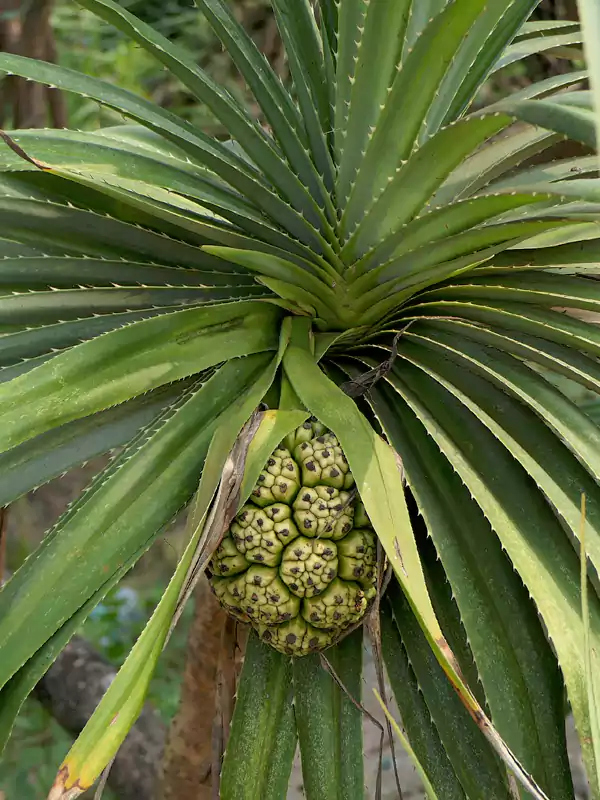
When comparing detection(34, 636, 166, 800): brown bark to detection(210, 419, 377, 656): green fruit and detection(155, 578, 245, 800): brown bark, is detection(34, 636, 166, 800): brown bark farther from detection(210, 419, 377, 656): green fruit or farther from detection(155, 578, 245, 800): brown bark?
detection(210, 419, 377, 656): green fruit

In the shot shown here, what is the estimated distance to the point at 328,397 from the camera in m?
0.61

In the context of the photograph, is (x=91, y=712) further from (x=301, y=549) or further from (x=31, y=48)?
(x=31, y=48)

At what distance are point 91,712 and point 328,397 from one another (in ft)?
3.45

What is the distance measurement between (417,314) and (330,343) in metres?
0.09

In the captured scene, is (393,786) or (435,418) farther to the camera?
(393,786)

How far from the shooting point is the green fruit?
59cm

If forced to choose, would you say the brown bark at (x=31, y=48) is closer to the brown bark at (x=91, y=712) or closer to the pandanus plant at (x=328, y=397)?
the pandanus plant at (x=328, y=397)

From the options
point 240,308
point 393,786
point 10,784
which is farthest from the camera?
point 393,786

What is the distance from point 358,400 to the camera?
0.71m

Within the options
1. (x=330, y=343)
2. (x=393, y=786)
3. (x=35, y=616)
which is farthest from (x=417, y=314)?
(x=393, y=786)

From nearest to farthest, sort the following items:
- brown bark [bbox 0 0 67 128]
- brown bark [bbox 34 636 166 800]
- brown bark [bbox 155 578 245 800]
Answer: brown bark [bbox 155 578 245 800] → brown bark [bbox 34 636 166 800] → brown bark [bbox 0 0 67 128]

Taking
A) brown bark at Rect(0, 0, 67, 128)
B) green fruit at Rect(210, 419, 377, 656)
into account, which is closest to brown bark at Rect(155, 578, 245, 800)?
green fruit at Rect(210, 419, 377, 656)

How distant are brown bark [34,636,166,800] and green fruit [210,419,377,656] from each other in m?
0.94

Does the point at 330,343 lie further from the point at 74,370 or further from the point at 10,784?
the point at 10,784
